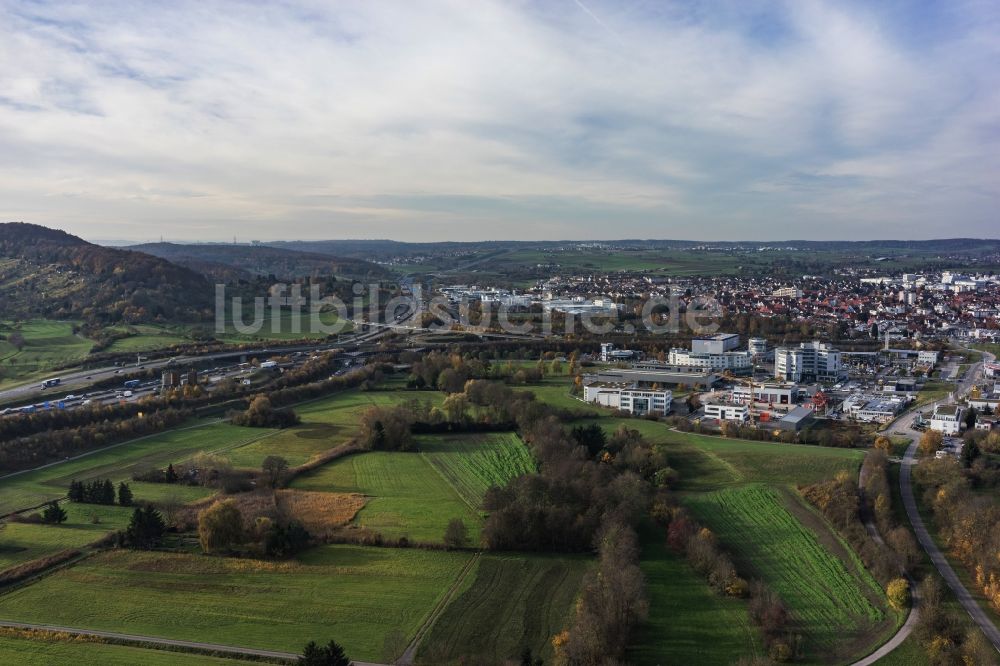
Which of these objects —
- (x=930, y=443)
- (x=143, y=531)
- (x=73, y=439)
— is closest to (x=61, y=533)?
(x=143, y=531)

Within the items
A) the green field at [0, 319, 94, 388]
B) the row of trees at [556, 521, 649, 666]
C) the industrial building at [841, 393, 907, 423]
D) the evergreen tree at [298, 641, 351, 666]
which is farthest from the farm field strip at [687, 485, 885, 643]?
the green field at [0, 319, 94, 388]

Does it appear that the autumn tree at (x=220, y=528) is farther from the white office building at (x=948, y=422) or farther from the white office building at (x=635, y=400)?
the white office building at (x=948, y=422)

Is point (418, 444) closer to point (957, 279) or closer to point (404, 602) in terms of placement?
point (404, 602)

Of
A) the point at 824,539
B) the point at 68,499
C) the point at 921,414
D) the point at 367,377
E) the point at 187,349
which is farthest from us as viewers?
the point at 187,349

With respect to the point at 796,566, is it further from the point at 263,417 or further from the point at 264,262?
the point at 264,262

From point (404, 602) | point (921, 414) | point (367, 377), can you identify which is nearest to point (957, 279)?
point (921, 414)

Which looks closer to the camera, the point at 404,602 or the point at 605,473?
the point at 404,602

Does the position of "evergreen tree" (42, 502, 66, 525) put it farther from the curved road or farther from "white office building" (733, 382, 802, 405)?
"white office building" (733, 382, 802, 405)

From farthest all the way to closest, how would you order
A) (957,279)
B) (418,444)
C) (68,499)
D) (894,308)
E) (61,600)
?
1. (957,279)
2. (894,308)
3. (418,444)
4. (68,499)
5. (61,600)
